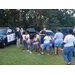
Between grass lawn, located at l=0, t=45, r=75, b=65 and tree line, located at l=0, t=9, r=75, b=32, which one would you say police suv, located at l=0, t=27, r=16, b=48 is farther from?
tree line, located at l=0, t=9, r=75, b=32

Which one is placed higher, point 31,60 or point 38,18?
point 38,18

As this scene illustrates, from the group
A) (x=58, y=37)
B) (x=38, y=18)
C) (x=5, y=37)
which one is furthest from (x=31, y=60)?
(x=38, y=18)

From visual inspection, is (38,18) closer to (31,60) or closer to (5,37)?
(5,37)

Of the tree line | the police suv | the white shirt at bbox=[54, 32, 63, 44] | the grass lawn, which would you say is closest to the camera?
the grass lawn

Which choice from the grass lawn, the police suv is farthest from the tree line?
the grass lawn

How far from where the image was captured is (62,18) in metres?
33.0

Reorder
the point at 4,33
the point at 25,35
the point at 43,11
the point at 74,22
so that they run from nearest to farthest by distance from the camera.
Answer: the point at 25,35 < the point at 4,33 < the point at 43,11 < the point at 74,22

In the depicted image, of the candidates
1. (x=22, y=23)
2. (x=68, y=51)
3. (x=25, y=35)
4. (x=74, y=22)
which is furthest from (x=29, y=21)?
(x=68, y=51)

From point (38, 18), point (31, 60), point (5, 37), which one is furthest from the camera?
point (38, 18)

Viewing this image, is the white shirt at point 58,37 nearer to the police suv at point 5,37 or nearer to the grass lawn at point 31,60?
the grass lawn at point 31,60

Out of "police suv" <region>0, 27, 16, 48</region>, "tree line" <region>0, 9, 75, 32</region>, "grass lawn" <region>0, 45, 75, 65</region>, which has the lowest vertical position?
"grass lawn" <region>0, 45, 75, 65</region>

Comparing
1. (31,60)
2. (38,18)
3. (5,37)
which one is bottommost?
(31,60)

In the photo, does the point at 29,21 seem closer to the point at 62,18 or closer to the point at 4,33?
the point at 62,18

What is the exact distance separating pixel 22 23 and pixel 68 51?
2614 centimetres
